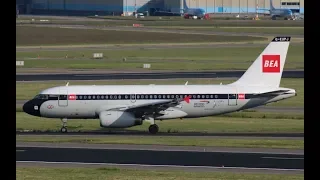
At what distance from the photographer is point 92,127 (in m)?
46.8

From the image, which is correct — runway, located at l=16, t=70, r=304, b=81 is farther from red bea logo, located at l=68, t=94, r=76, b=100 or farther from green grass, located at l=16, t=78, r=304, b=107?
red bea logo, located at l=68, t=94, r=76, b=100

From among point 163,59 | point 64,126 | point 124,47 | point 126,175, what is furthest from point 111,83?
point 124,47

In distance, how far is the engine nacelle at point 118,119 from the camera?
43.5 m

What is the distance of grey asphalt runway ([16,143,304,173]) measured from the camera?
28188 millimetres

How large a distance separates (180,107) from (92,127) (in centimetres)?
A: 609

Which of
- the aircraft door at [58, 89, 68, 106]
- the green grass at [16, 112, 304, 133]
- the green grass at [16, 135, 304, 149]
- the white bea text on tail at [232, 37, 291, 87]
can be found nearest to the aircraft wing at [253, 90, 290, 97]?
the white bea text on tail at [232, 37, 291, 87]

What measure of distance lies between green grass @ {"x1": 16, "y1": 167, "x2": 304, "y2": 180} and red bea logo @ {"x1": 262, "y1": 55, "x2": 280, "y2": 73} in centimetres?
2209

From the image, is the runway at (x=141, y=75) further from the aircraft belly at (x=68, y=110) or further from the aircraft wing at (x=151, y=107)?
the aircraft wing at (x=151, y=107)

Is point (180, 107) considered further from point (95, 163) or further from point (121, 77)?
point (121, 77)

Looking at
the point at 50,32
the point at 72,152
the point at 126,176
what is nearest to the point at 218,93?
the point at 72,152

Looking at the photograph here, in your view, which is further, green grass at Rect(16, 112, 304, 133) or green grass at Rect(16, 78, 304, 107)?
green grass at Rect(16, 78, 304, 107)

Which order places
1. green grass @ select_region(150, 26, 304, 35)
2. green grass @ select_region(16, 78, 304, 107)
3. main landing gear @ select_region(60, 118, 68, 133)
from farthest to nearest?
green grass @ select_region(150, 26, 304, 35) → green grass @ select_region(16, 78, 304, 107) → main landing gear @ select_region(60, 118, 68, 133)

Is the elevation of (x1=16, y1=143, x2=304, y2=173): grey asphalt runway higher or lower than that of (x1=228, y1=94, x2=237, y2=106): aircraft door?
lower

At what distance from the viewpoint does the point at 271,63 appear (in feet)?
156
